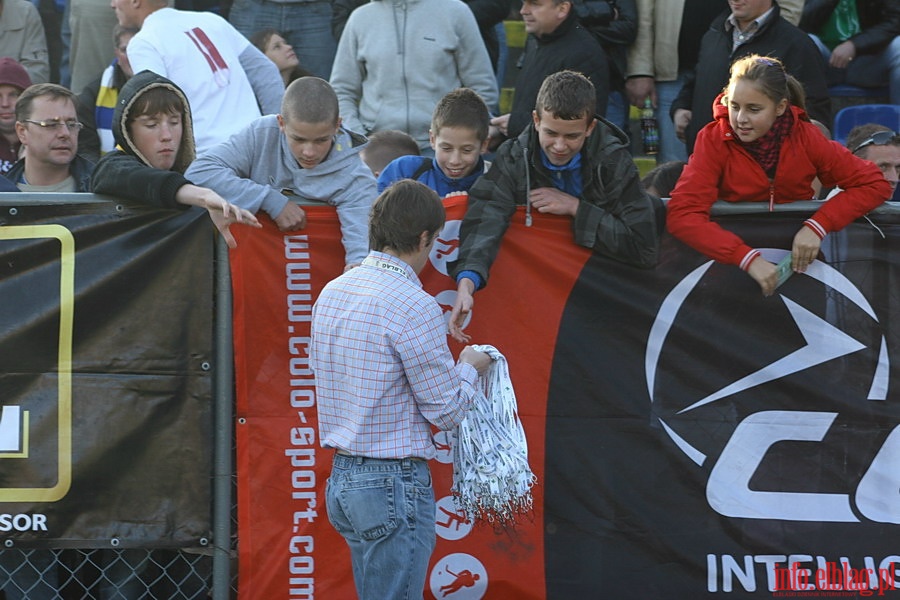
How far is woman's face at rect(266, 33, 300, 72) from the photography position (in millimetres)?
7875

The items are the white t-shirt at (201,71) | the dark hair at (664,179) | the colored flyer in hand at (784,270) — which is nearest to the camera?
the colored flyer in hand at (784,270)

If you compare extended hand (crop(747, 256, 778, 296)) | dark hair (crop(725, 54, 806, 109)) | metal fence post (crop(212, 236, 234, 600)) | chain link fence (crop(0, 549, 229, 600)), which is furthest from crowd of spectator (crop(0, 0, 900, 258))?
chain link fence (crop(0, 549, 229, 600))

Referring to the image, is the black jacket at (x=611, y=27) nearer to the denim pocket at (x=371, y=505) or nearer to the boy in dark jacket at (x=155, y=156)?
the boy in dark jacket at (x=155, y=156)

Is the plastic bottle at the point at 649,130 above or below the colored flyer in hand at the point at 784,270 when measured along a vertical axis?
above

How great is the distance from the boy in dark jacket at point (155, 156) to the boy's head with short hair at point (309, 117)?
360mm

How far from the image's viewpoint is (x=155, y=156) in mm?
5203

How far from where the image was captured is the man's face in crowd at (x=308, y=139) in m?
4.82

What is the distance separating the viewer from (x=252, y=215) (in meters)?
4.80

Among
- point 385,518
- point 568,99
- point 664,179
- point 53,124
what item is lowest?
point 385,518

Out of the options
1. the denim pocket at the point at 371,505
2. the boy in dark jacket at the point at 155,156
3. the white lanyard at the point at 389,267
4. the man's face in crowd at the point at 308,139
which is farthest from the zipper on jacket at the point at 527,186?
the denim pocket at the point at 371,505

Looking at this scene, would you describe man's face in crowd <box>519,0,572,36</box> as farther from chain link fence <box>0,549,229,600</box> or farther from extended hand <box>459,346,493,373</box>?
chain link fence <box>0,549,229,600</box>

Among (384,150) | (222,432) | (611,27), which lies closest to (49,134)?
(384,150)

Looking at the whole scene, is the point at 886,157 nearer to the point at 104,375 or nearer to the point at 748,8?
the point at 748,8

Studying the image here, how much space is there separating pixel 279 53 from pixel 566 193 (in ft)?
11.2
